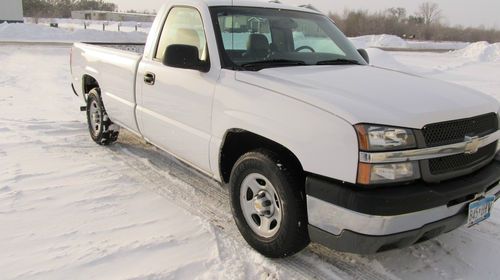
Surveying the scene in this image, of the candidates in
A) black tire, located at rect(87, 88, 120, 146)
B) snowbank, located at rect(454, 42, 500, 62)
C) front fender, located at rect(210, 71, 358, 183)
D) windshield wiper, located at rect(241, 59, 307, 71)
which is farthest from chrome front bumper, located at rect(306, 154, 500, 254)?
snowbank, located at rect(454, 42, 500, 62)

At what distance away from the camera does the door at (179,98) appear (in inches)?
148

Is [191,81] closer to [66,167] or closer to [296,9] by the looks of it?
[296,9]

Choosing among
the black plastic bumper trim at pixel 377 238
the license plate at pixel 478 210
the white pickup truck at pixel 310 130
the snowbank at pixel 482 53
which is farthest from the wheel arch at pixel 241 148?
the snowbank at pixel 482 53

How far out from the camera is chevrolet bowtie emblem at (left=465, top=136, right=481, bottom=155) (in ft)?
9.48

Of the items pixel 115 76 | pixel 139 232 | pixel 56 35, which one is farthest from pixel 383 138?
pixel 56 35

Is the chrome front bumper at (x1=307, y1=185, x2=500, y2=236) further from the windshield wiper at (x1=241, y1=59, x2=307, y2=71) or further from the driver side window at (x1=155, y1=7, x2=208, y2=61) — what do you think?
the driver side window at (x1=155, y1=7, x2=208, y2=61)

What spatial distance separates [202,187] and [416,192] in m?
2.51

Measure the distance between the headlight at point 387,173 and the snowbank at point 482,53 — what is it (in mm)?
25724

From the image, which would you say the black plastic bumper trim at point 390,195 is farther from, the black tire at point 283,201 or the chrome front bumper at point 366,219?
the black tire at point 283,201

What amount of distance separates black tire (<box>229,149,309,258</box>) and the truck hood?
0.48 metres

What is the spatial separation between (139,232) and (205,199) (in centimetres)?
86

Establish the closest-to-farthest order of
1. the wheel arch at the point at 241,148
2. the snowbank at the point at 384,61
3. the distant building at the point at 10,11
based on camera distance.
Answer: the wheel arch at the point at 241,148 < the snowbank at the point at 384,61 < the distant building at the point at 10,11

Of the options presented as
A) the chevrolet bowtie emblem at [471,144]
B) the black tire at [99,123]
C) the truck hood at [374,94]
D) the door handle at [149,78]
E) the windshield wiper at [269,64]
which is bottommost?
the black tire at [99,123]

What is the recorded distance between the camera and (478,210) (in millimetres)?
2992
